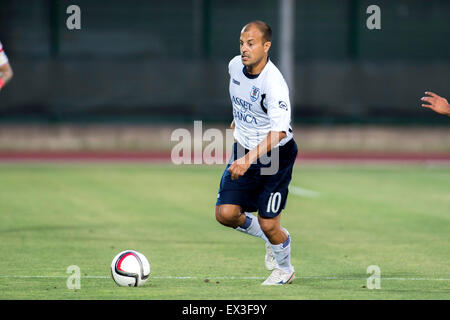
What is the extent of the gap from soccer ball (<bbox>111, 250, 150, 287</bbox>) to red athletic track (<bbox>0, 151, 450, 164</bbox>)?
48.2 ft

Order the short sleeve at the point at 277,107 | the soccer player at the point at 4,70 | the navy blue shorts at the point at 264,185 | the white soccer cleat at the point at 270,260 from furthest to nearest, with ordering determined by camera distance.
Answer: the soccer player at the point at 4,70 → the white soccer cleat at the point at 270,260 → the navy blue shorts at the point at 264,185 → the short sleeve at the point at 277,107

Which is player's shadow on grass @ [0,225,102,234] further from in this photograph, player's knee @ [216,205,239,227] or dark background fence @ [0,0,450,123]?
dark background fence @ [0,0,450,123]

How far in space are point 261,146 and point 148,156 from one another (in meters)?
16.1

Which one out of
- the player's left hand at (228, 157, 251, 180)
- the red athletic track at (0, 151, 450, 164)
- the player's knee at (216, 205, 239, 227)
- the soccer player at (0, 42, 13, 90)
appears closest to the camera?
the player's left hand at (228, 157, 251, 180)

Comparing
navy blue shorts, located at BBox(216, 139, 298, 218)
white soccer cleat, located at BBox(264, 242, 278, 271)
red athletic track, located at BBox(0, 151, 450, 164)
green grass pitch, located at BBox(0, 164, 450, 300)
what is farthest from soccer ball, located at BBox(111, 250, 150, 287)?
red athletic track, located at BBox(0, 151, 450, 164)

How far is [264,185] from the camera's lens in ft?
27.2

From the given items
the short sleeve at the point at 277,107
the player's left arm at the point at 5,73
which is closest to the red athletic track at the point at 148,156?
the player's left arm at the point at 5,73

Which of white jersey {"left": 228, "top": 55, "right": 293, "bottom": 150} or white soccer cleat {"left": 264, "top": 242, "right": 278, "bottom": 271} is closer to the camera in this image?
white jersey {"left": 228, "top": 55, "right": 293, "bottom": 150}

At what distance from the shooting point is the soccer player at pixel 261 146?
7.86 metres

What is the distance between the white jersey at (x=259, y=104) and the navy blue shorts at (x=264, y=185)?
0.48ft

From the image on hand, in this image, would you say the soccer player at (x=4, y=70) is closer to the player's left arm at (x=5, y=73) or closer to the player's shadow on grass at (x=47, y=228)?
the player's left arm at (x=5, y=73)

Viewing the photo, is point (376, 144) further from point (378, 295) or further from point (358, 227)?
point (378, 295)

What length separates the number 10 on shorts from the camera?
8.18 metres

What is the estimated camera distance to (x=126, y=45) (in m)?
24.4
